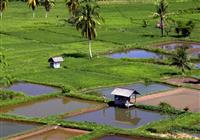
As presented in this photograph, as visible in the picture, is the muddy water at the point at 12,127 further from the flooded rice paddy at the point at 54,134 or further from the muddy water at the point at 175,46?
the muddy water at the point at 175,46

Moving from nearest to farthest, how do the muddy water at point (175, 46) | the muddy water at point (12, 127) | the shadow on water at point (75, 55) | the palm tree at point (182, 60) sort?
the muddy water at point (12, 127), the palm tree at point (182, 60), the shadow on water at point (75, 55), the muddy water at point (175, 46)

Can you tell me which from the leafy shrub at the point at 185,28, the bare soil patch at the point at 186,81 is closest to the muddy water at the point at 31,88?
the bare soil patch at the point at 186,81

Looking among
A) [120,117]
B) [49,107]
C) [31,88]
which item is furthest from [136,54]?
[120,117]

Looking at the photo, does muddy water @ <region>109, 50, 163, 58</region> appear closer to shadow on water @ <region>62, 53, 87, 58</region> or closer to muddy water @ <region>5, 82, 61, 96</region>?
shadow on water @ <region>62, 53, 87, 58</region>

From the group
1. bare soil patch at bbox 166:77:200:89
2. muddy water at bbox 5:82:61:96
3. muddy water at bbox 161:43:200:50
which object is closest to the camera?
muddy water at bbox 5:82:61:96

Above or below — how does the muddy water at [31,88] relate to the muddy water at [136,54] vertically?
below

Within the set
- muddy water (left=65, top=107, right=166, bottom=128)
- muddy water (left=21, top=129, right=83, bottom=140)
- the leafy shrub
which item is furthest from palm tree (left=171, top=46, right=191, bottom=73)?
the leafy shrub

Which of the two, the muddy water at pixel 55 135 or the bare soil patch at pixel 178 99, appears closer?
the muddy water at pixel 55 135

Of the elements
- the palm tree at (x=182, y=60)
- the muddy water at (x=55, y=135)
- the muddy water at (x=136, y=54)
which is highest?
the palm tree at (x=182, y=60)
